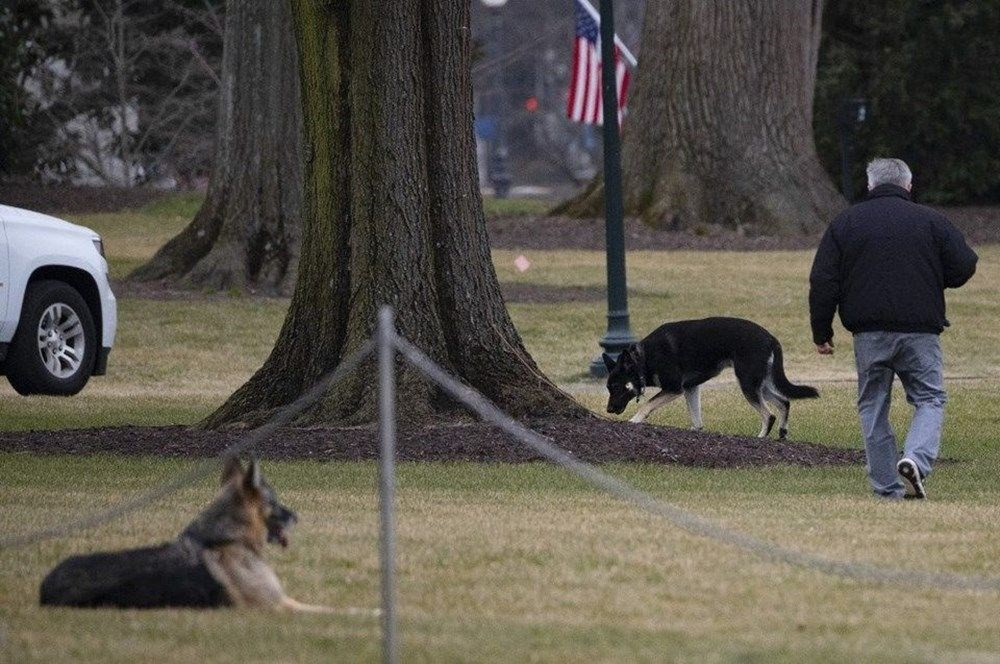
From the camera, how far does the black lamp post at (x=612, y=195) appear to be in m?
18.2

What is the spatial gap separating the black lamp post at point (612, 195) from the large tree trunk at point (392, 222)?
14.5 feet

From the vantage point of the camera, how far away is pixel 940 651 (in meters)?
6.70

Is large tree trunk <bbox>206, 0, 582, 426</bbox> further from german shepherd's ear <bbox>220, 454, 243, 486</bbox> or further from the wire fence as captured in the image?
german shepherd's ear <bbox>220, 454, 243, 486</bbox>

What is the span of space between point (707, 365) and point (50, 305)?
16.8 feet

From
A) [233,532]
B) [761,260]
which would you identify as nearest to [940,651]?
[233,532]

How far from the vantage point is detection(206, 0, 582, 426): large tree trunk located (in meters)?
13.4

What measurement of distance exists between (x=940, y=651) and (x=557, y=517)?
12.0 feet

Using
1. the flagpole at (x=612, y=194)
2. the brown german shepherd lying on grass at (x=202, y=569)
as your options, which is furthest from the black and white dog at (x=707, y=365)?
the brown german shepherd lying on grass at (x=202, y=569)

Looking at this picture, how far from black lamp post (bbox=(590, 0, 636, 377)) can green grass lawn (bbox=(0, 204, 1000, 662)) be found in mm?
1689

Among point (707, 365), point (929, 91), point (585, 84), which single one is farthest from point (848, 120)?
point (707, 365)

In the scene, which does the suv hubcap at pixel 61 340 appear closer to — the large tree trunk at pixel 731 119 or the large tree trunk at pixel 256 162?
the large tree trunk at pixel 256 162

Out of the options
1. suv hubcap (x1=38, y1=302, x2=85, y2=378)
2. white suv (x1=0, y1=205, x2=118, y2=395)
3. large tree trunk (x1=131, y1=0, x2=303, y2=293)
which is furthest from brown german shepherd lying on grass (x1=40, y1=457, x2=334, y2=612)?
large tree trunk (x1=131, y1=0, x2=303, y2=293)

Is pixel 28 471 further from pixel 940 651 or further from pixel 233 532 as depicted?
pixel 940 651

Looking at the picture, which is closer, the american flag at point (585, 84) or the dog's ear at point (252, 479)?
the dog's ear at point (252, 479)
